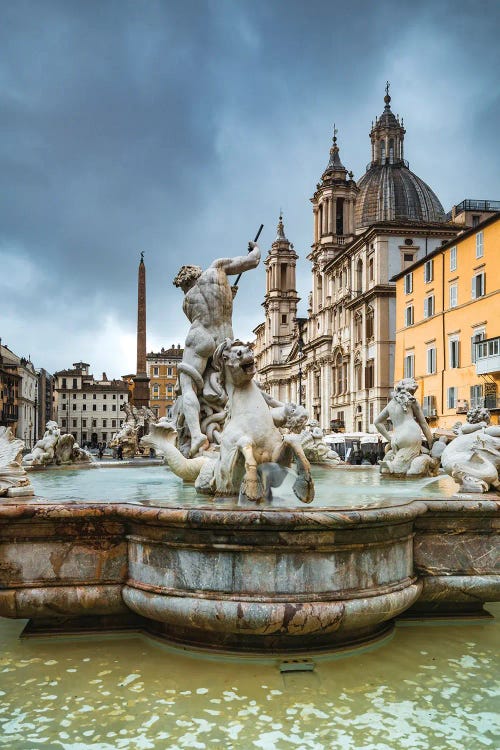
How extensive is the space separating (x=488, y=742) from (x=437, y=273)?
4121cm

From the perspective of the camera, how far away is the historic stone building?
52531mm

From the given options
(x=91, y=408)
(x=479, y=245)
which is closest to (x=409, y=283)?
(x=479, y=245)

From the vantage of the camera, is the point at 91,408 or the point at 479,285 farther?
the point at 91,408

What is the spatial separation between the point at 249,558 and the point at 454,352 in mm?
38055

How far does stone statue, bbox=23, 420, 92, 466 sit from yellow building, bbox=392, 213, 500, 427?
2397 cm

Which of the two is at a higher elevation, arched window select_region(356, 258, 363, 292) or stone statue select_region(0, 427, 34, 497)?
arched window select_region(356, 258, 363, 292)

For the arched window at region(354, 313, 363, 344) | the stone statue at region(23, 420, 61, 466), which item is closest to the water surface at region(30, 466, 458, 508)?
the stone statue at region(23, 420, 61, 466)

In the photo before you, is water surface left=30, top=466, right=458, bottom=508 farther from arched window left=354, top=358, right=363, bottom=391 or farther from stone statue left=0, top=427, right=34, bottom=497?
arched window left=354, top=358, right=363, bottom=391

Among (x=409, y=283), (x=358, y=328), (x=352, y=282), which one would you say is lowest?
(x=358, y=328)

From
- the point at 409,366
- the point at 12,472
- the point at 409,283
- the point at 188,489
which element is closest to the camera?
the point at 12,472

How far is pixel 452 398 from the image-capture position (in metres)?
39.7

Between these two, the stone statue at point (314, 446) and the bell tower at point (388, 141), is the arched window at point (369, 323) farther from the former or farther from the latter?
the stone statue at point (314, 446)

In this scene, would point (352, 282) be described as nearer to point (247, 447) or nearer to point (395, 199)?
point (395, 199)

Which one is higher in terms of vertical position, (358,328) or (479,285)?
(358,328)
